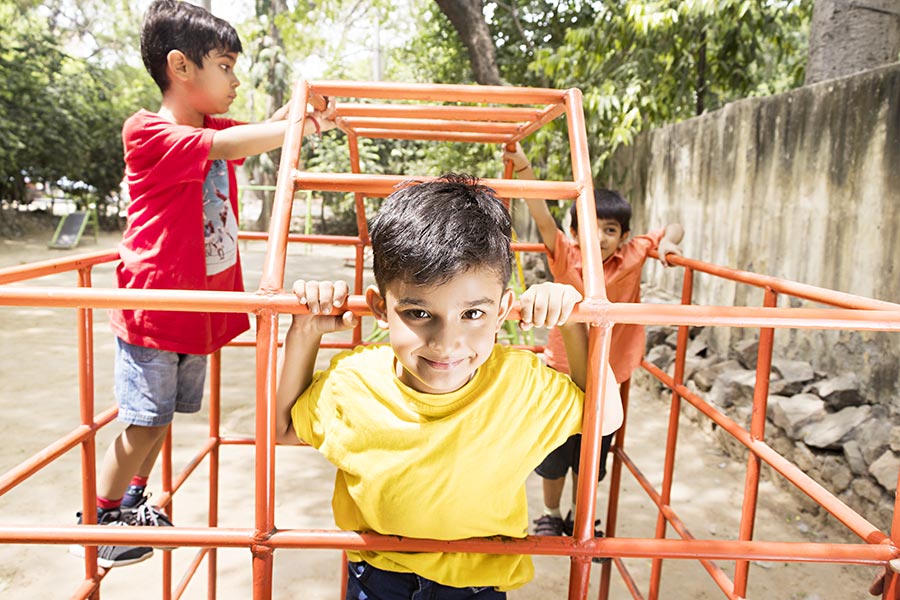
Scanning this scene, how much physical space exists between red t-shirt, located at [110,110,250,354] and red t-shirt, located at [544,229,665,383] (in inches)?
42.9

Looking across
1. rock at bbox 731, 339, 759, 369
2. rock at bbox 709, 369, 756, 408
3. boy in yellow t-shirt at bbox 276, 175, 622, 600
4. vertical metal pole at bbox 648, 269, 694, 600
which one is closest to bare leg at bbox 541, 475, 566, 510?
vertical metal pole at bbox 648, 269, 694, 600

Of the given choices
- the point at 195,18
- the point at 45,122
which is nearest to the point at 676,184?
the point at 195,18

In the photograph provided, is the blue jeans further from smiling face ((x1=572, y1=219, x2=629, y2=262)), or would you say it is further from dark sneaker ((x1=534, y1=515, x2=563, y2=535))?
smiling face ((x1=572, y1=219, x2=629, y2=262))

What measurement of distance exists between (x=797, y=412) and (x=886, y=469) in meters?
0.61

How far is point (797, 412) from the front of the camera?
11.0 feet

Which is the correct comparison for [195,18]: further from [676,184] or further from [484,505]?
[676,184]

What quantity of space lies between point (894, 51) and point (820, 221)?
1.38 m

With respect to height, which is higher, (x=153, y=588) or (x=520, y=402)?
(x=520, y=402)

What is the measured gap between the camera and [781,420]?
3.43 m

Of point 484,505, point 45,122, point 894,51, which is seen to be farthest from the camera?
point 45,122

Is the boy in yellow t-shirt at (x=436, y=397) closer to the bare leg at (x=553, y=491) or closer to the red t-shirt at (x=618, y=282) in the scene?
the red t-shirt at (x=618, y=282)

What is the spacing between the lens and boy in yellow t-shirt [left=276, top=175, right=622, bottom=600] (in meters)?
1.03

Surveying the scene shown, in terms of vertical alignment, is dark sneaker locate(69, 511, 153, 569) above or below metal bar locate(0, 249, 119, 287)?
below

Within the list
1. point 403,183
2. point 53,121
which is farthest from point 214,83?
point 53,121
